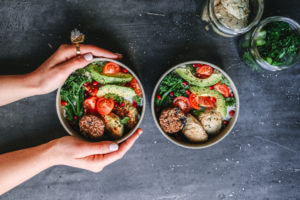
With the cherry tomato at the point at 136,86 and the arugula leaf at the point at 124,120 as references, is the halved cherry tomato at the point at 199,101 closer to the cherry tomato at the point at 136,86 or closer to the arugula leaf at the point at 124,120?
the cherry tomato at the point at 136,86

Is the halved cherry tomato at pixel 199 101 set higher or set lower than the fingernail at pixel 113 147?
higher

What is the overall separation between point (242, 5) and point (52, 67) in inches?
55.5

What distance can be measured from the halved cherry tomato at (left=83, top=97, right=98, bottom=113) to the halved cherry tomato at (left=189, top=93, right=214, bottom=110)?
73 cm

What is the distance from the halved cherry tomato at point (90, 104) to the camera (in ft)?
5.90

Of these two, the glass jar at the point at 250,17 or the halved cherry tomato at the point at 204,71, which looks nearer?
the glass jar at the point at 250,17

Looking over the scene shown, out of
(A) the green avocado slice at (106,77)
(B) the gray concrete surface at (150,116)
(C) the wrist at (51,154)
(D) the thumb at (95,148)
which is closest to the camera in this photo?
(D) the thumb at (95,148)

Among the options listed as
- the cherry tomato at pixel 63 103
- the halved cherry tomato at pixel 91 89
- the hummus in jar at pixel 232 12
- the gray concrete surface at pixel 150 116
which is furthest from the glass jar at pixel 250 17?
the cherry tomato at pixel 63 103

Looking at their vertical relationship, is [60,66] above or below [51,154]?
Answer: above

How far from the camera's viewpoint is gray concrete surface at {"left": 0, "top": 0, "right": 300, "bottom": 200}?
6.23ft

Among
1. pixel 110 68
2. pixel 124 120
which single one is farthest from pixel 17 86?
pixel 124 120

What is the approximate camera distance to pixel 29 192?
6.45 feet

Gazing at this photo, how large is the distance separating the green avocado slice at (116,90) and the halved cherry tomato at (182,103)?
34 cm

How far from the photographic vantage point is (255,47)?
1.68 metres

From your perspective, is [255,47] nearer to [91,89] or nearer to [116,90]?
[116,90]
